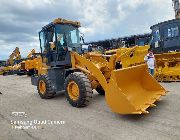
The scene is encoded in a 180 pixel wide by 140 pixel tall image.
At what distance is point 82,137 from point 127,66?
2.96 m

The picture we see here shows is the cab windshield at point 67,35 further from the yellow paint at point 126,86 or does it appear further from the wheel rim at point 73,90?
the wheel rim at point 73,90

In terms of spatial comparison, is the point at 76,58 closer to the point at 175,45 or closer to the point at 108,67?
the point at 108,67

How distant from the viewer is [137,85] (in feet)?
24.1

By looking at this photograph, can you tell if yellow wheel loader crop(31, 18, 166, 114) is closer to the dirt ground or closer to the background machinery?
the dirt ground

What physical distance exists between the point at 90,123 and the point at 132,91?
1753 millimetres

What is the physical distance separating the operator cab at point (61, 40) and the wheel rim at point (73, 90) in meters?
1.11

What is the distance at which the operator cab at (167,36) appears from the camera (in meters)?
11.2

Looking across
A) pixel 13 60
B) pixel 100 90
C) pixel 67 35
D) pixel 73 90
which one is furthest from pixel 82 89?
pixel 13 60

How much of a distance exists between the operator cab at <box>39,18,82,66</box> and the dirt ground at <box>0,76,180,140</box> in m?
1.71

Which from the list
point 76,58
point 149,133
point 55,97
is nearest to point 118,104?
point 149,133

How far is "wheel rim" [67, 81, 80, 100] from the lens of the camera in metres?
7.25

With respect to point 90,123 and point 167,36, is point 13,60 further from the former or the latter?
point 90,123

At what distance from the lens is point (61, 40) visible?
852 centimetres

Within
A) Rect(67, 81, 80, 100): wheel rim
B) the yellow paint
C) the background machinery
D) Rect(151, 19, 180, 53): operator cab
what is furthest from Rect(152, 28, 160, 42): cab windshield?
the background machinery
